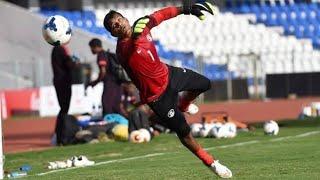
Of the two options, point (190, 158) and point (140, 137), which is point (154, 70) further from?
point (140, 137)

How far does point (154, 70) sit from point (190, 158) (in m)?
3.40

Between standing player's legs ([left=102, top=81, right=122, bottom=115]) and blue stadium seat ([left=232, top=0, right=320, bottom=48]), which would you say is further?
blue stadium seat ([left=232, top=0, right=320, bottom=48])

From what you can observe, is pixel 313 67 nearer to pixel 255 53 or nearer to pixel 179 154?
pixel 255 53

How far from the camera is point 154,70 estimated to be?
10461 mm

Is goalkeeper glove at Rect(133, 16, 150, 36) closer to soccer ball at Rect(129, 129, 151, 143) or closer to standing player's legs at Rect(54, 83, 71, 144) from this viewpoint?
soccer ball at Rect(129, 129, 151, 143)

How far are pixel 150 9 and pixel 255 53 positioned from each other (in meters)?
7.57

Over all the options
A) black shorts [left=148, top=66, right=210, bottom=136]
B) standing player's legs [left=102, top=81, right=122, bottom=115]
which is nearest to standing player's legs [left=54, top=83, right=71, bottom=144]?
standing player's legs [left=102, top=81, right=122, bottom=115]

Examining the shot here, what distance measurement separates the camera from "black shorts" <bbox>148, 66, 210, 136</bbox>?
10.4 m

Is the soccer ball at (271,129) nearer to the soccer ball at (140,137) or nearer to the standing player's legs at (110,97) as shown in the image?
the soccer ball at (140,137)

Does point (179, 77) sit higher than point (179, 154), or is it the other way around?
point (179, 77)

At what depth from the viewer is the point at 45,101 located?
32.7 m

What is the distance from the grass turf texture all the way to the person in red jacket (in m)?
0.62

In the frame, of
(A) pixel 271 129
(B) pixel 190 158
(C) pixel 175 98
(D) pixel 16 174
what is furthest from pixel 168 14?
(A) pixel 271 129

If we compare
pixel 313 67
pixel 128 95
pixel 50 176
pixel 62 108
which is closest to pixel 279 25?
pixel 313 67
